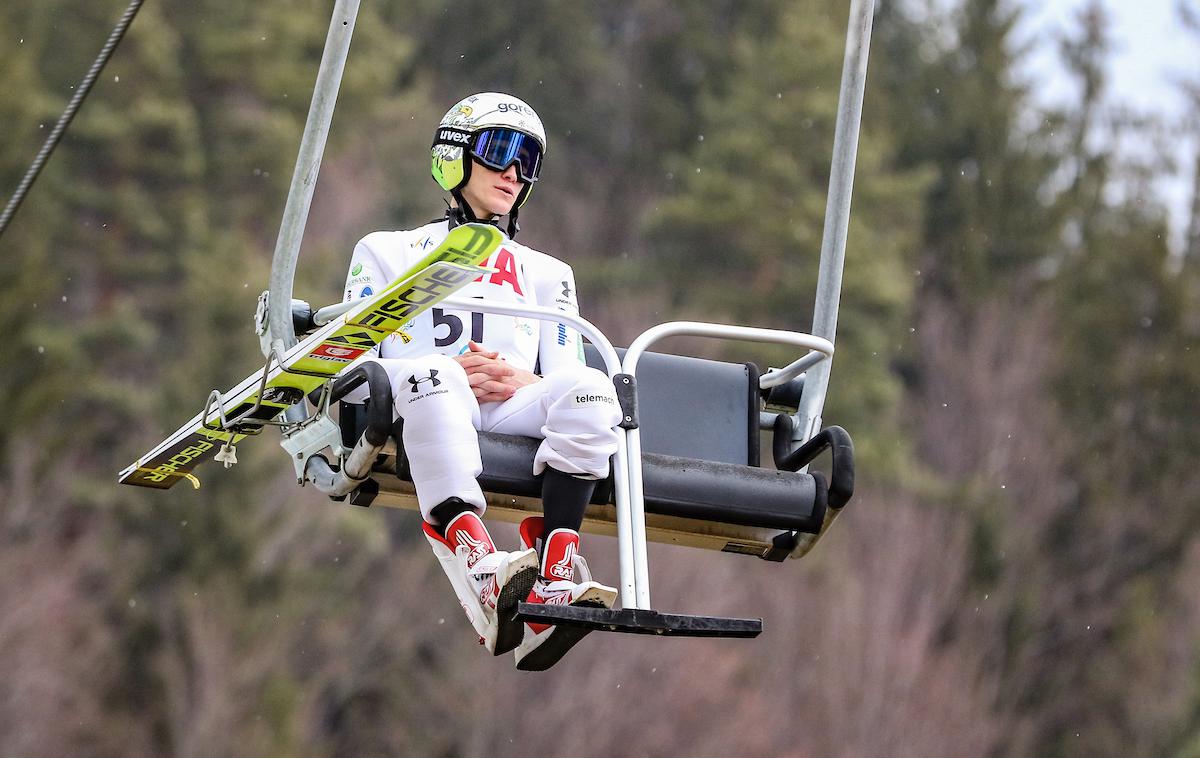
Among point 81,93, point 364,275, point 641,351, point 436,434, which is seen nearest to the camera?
point 436,434

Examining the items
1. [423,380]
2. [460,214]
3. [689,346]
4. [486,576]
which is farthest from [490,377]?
[689,346]

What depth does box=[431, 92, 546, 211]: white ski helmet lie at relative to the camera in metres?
6.32

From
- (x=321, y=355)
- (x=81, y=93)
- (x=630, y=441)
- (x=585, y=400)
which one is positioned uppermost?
(x=81, y=93)

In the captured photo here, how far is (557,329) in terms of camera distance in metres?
6.32

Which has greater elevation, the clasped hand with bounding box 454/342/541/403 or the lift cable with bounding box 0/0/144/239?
the lift cable with bounding box 0/0/144/239

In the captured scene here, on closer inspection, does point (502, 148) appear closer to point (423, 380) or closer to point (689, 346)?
point (423, 380)

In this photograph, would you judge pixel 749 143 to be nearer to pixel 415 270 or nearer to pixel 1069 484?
pixel 1069 484

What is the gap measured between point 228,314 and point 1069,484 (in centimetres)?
1351

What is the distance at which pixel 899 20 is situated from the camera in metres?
38.8

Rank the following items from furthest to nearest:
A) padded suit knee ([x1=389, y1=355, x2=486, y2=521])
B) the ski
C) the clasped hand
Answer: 1. the clasped hand
2. padded suit knee ([x1=389, y1=355, x2=486, y2=521])
3. the ski

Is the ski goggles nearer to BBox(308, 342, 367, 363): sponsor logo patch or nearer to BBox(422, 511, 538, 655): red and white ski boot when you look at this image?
BBox(308, 342, 367, 363): sponsor logo patch

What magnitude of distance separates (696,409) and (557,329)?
0.52 meters

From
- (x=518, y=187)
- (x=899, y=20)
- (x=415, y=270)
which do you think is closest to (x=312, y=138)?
(x=415, y=270)

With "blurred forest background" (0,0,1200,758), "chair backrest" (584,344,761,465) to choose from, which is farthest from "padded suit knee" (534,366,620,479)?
"blurred forest background" (0,0,1200,758)
